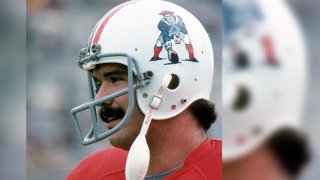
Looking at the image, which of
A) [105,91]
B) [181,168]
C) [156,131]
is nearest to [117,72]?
[105,91]

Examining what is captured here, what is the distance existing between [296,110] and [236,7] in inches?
5.5

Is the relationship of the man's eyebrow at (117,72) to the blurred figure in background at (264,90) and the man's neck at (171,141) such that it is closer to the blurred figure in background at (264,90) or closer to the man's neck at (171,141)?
the man's neck at (171,141)

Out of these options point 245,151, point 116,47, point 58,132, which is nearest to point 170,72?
point 116,47

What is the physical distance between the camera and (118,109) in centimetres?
149

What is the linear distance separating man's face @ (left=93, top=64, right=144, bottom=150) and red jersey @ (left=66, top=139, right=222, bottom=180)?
0.15m

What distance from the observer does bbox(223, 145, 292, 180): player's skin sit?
712 millimetres

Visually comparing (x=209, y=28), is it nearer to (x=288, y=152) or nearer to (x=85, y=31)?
(x=85, y=31)

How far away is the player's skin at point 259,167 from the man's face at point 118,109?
2.54ft

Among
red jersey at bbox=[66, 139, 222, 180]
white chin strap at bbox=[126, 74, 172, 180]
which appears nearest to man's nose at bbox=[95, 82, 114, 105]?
white chin strap at bbox=[126, 74, 172, 180]

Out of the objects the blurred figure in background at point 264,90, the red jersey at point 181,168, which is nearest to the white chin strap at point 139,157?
the red jersey at point 181,168

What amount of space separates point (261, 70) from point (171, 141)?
2.74 ft

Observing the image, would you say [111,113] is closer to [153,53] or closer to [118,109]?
[118,109]

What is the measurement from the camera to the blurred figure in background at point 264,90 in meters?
0.69

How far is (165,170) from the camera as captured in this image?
1.54 metres
